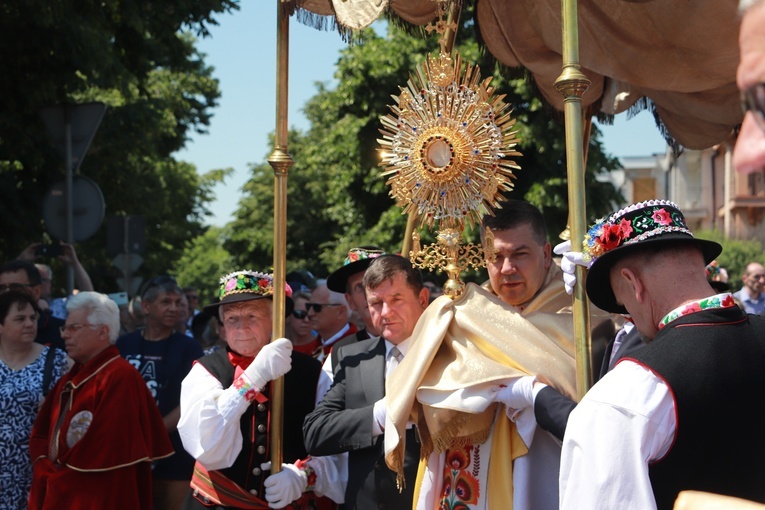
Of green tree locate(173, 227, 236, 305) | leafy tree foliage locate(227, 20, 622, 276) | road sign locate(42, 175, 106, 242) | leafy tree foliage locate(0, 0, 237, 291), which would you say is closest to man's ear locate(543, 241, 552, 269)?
road sign locate(42, 175, 106, 242)

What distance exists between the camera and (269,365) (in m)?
4.38

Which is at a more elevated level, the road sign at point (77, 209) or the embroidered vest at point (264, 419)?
the road sign at point (77, 209)

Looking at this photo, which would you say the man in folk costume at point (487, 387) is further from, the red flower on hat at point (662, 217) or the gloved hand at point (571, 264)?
Answer: the red flower on hat at point (662, 217)

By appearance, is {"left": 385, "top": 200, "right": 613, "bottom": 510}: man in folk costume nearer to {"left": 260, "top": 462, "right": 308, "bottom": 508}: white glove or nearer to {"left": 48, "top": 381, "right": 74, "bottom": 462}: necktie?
{"left": 260, "top": 462, "right": 308, "bottom": 508}: white glove

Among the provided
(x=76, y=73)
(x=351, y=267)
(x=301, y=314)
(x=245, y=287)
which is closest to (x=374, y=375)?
(x=245, y=287)

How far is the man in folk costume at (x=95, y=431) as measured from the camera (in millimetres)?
5367

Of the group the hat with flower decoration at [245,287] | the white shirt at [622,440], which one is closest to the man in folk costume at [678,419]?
the white shirt at [622,440]

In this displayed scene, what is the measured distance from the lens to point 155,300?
681 cm

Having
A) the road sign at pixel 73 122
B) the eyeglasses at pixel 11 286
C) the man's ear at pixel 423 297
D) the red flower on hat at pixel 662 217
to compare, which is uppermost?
the road sign at pixel 73 122

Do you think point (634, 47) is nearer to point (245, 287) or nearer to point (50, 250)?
point (245, 287)

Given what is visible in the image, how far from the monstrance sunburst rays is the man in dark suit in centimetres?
38

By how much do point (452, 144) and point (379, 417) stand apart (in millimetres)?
1132

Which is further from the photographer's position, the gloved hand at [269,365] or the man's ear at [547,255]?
the gloved hand at [269,365]

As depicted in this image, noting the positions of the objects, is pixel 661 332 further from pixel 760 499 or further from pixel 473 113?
pixel 473 113
